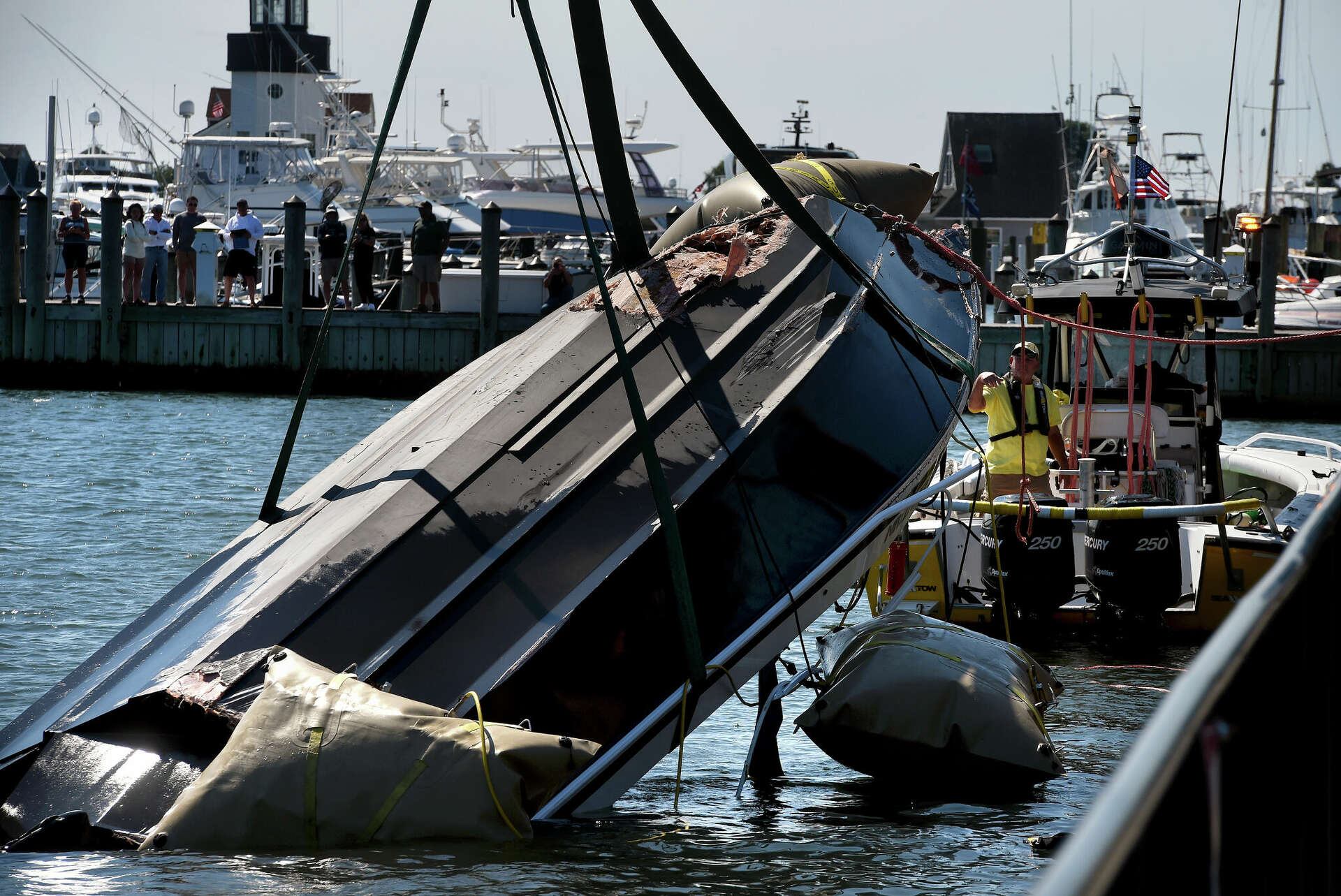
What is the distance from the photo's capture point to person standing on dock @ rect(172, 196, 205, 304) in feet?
74.6

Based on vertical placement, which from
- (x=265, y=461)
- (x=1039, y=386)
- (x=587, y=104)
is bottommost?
(x=265, y=461)

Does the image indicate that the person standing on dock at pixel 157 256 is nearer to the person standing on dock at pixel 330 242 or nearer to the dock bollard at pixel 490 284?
the person standing on dock at pixel 330 242

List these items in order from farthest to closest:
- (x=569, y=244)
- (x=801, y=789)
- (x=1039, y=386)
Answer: (x=569, y=244), (x=1039, y=386), (x=801, y=789)

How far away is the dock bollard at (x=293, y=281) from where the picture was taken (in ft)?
70.5

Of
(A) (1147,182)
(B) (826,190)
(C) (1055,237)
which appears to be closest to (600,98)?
(B) (826,190)

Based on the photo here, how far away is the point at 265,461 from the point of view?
57.6 ft

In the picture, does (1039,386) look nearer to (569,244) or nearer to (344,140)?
(569,244)

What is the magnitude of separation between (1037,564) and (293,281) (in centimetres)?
1522

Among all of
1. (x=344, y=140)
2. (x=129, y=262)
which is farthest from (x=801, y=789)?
(x=344, y=140)

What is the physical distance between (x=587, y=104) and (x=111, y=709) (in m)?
2.88

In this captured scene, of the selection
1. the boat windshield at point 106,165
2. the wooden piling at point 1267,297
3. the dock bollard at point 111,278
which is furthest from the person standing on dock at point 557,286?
the boat windshield at point 106,165

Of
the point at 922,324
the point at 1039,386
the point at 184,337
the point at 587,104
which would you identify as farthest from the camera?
the point at 184,337

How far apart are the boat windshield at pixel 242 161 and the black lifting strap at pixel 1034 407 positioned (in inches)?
1281

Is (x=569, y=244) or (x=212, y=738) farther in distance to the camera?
(x=569, y=244)
